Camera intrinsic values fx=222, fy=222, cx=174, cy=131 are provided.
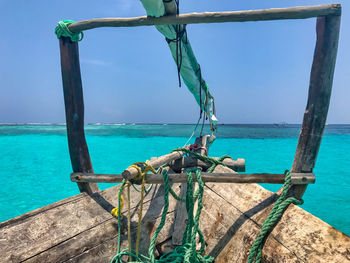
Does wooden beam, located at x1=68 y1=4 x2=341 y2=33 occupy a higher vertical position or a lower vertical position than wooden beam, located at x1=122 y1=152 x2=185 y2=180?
higher

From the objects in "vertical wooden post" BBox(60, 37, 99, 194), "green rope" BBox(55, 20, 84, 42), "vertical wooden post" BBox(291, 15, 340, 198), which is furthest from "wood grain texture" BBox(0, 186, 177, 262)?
"green rope" BBox(55, 20, 84, 42)

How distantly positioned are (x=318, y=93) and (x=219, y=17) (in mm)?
1102

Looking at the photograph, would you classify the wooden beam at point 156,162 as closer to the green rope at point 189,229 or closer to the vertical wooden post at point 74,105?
the green rope at point 189,229

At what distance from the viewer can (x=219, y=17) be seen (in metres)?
2.04

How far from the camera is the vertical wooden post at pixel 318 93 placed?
1.84 metres

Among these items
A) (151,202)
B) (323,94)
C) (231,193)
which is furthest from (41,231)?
(323,94)

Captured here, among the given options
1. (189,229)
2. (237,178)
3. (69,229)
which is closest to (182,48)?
(237,178)

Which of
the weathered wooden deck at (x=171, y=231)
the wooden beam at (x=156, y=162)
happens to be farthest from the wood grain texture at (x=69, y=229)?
the wooden beam at (x=156, y=162)

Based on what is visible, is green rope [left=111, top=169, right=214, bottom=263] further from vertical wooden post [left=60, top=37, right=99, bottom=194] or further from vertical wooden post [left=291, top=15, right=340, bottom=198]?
Result: vertical wooden post [left=60, top=37, right=99, bottom=194]

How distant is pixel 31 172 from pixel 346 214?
47.6ft

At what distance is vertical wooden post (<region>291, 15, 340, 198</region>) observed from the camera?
6.04 ft

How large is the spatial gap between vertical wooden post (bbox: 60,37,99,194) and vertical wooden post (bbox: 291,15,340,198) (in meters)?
2.20

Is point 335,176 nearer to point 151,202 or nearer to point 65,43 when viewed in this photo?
point 151,202

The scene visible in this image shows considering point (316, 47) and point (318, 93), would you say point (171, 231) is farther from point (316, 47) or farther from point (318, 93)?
point (316, 47)
